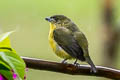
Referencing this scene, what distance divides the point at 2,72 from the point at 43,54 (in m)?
2.86

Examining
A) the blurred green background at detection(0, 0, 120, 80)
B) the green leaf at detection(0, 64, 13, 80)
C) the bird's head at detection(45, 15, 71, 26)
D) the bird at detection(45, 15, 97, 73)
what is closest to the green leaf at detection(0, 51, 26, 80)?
the green leaf at detection(0, 64, 13, 80)

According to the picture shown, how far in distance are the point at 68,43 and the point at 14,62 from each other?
3.30 ft

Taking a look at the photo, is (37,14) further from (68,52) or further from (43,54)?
(68,52)

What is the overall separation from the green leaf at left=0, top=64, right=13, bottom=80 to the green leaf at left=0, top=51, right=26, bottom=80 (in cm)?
1

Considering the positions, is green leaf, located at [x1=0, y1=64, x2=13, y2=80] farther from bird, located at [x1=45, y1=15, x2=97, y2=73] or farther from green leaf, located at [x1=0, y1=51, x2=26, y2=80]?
bird, located at [x1=45, y1=15, x2=97, y2=73]

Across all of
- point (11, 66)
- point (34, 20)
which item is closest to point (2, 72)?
point (11, 66)

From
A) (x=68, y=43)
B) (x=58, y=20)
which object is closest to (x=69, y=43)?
(x=68, y=43)

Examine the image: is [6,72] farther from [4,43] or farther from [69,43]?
[69,43]

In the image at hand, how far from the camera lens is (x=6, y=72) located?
76 centimetres

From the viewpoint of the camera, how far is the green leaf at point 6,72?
2.46 ft

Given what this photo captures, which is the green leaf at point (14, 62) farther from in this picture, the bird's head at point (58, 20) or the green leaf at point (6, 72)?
the bird's head at point (58, 20)

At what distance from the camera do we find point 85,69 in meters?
1.02

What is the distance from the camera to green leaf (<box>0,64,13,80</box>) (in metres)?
0.75

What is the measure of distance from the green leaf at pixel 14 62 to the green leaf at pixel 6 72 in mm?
14
